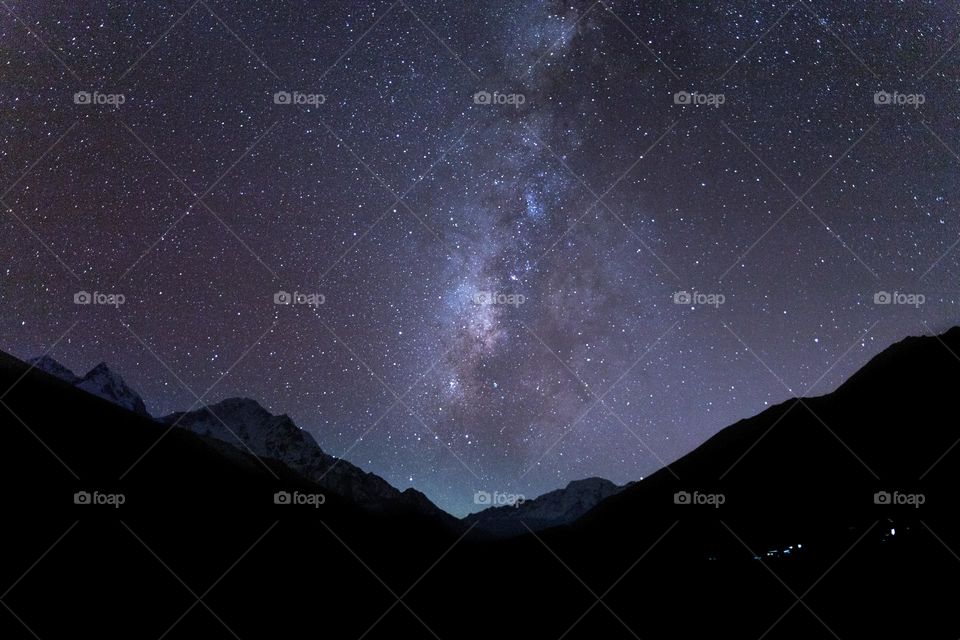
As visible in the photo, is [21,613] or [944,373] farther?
[944,373]

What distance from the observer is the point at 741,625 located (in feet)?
90.7

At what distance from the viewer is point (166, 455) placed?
84375 millimetres

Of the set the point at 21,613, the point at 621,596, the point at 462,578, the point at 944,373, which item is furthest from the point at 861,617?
the point at 944,373

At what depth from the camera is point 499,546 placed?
73312mm

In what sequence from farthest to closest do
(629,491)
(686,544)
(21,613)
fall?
(629,491), (686,544), (21,613)

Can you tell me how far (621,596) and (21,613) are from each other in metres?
Answer: 39.8

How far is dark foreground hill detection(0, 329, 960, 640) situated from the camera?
1219 inches

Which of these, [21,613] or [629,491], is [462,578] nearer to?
[21,613]

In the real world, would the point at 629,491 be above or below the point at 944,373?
below

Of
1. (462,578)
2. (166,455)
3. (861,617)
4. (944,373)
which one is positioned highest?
(944,373)

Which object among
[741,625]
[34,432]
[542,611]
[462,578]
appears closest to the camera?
[741,625]

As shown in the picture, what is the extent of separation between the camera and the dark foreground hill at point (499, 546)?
30969 millimetres

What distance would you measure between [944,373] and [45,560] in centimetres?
9847

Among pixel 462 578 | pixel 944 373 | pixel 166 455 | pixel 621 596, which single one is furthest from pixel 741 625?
pixel 166 455
